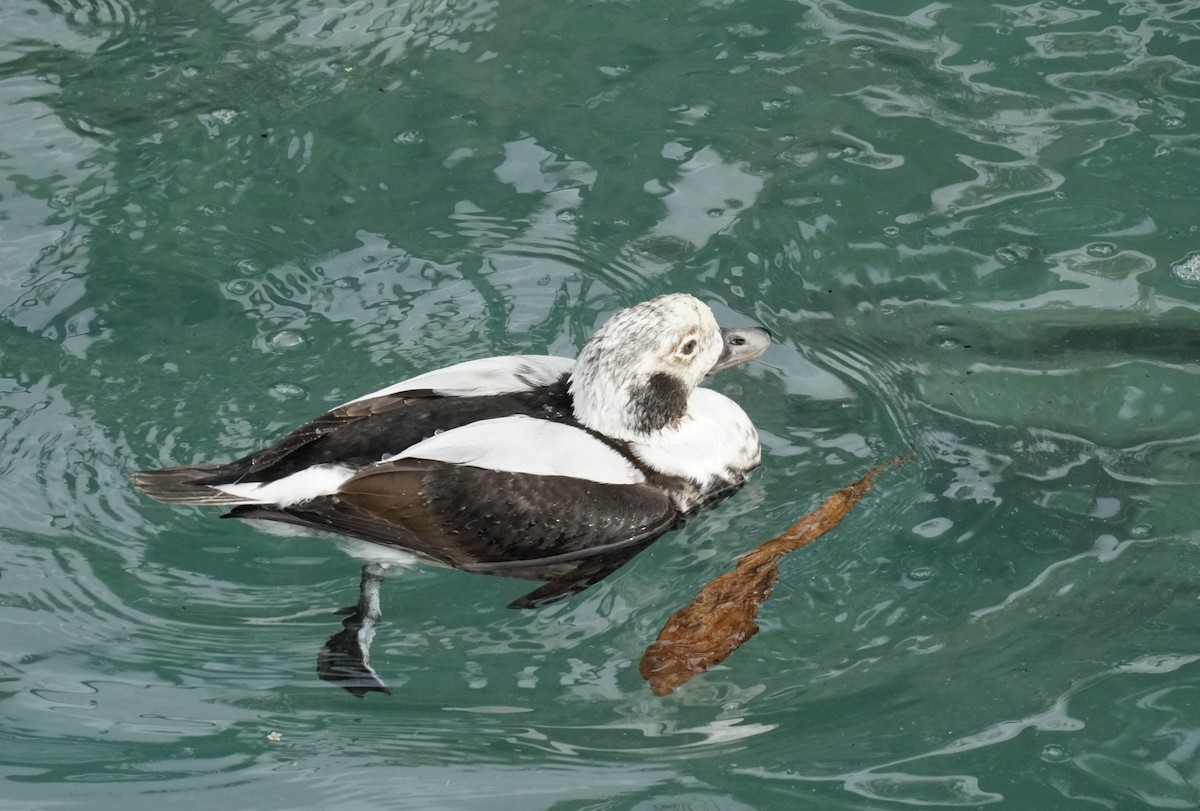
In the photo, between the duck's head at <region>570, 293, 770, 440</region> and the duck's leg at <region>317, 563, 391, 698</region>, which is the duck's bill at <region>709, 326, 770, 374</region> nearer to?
the duck's head at <region>570, 293, 770, 440</region>

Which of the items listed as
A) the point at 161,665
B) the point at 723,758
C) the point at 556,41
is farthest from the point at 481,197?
the point at 723,758

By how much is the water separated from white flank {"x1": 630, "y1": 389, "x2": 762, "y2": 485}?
16 cm

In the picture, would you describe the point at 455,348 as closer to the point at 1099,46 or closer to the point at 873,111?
the point at 873,111

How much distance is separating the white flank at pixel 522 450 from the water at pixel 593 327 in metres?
0.40

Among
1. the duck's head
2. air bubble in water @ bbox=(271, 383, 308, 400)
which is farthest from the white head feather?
air bubble in water @ bbox=(271, 383, 308, 400)

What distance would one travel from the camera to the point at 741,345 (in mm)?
5137

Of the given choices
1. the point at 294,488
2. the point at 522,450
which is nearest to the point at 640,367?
the point at 522,450

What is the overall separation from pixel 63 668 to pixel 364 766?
105 cm

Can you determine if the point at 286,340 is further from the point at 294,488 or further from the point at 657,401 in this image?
the point at 657,401

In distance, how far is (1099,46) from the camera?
21.3ft

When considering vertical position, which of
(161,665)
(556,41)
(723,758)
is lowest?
(723,758)

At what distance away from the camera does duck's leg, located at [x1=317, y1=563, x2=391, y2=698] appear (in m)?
4.36

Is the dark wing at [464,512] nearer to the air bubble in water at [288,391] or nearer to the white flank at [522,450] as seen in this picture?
the white flank at [522,450]

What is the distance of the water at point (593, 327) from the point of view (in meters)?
4.11
